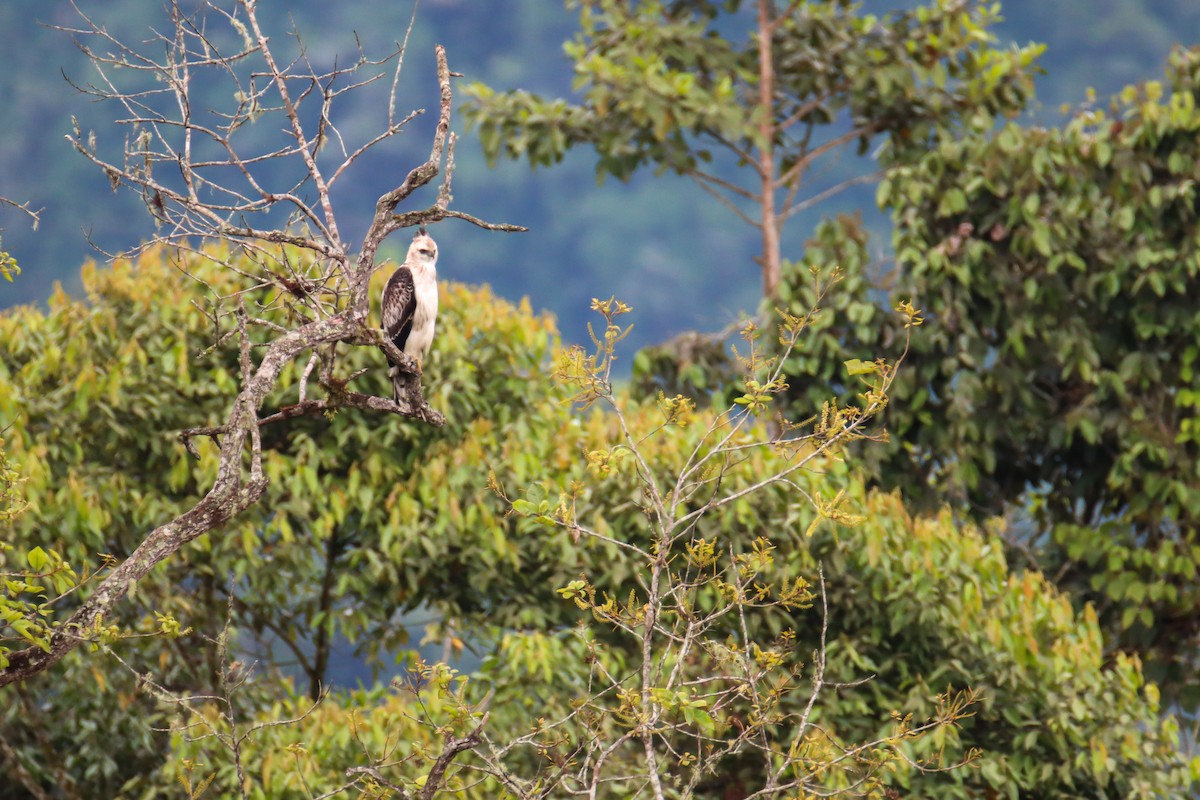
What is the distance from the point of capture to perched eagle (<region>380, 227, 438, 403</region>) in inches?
271

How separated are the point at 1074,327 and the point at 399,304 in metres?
6.24

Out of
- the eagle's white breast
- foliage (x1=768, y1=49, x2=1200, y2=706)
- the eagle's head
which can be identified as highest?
foliage (x1=768, y1=49, x2=1200, y2=706)

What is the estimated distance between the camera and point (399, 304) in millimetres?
6918

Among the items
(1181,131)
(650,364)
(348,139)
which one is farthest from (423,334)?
(348,139)

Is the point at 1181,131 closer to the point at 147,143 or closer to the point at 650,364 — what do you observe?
the point at 650,364

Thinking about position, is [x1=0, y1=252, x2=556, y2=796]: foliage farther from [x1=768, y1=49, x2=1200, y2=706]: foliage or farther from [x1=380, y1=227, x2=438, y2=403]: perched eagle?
[x1=768, y1=49, x2=1200, y2=706]: foliage

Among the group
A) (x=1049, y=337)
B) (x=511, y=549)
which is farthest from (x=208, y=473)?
(x=1049, y=337)

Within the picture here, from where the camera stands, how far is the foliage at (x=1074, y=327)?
35.7 feet

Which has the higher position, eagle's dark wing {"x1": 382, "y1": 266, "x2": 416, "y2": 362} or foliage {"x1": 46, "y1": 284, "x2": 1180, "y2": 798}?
eagle's dark wing {"x1": 382, "y1": 266, "x2": 416, "y2": 362}

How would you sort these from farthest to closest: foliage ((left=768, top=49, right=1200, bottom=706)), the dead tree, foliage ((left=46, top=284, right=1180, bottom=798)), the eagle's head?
foliage ((left=768, top=49, right=1200, bottom=706)) < foliage ((left=46, top=284, right=1180, bottom=798)) < the eagle's head < the dead tree

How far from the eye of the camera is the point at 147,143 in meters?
4.66

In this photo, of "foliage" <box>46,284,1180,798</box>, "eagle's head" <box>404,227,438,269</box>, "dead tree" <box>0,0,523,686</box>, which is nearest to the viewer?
"dead tree" <box>0,0,523,686</box>

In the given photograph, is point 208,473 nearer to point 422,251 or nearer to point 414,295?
point 414,295

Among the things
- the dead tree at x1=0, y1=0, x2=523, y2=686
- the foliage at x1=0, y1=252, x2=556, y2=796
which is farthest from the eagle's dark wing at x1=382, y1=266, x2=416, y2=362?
the dead tree at x1=0, y1=0, x2=523, y2=686
